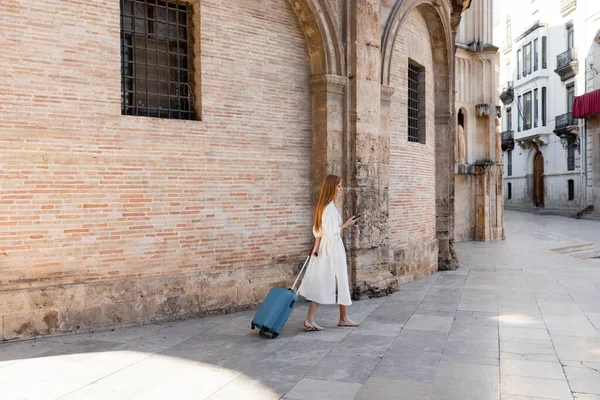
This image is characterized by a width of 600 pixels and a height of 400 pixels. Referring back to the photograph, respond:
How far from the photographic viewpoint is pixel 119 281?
6.52 metres

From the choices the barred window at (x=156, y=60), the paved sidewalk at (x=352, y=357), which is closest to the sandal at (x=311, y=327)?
the paved sidewalk at (x=352, y=357)

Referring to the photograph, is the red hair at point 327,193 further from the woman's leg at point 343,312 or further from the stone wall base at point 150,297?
the stone wall base at point 150,297

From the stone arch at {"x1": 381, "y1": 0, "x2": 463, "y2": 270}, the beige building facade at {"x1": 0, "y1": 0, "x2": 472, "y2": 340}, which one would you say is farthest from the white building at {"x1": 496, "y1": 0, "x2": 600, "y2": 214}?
the beige building facade at {"x1": 0, "y1": 0, "x2": 472, "y2": 340}

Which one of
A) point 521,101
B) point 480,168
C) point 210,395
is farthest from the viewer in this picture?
point 521,101

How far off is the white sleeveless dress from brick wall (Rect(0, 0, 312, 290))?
1.67 meters

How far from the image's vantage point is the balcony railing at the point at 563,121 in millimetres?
32031

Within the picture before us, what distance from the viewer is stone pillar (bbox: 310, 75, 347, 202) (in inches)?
320

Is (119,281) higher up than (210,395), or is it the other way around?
(119,281)

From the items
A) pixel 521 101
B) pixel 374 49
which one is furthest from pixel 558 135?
pixel 374 49

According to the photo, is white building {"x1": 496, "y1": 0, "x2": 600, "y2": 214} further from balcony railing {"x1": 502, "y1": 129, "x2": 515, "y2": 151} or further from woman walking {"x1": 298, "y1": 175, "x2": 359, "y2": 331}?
woman walking {"x1": 298, "y1": 175, "x2": 359, "y2": 331}

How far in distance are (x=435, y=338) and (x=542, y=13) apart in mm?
35678

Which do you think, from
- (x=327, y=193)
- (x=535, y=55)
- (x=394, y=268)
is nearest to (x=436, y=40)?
(x=394, y=268)

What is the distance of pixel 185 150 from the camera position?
278 inches

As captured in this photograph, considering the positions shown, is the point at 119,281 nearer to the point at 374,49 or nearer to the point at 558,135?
the point at 374,49
